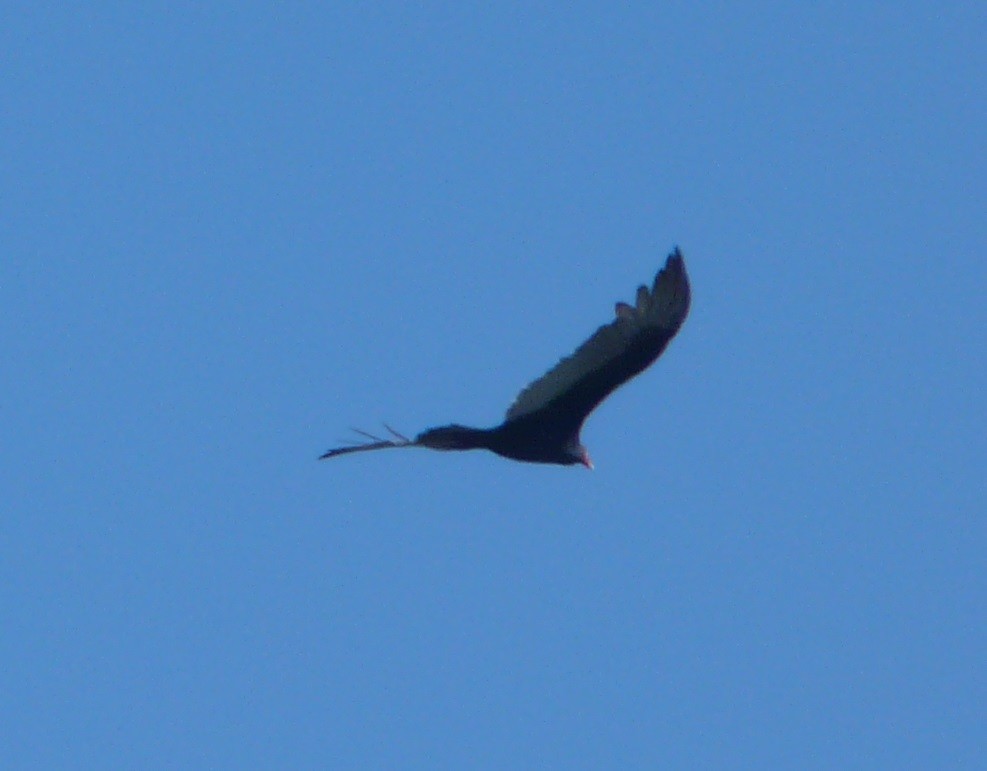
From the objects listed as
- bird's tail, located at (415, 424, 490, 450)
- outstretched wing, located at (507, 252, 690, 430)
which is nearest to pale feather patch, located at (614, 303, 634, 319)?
outstretched wing, located at (507, 252, 690, 430)

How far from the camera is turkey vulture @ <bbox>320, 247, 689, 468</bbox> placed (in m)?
28.0

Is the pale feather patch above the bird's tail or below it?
above

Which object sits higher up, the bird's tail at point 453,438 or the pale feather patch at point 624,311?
the pale feather patch at point 624,311

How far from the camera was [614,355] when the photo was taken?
1117 inches

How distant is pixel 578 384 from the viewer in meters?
28.6

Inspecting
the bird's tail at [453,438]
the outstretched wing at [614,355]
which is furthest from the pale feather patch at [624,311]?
the bird's tail at [453,438]

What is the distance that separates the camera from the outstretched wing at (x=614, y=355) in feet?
91.9

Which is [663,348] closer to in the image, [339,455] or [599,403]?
[599,403]

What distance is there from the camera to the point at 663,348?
2828cm

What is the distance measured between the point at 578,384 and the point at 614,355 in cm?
41

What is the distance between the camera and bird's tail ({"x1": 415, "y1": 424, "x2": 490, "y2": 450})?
28.0 m

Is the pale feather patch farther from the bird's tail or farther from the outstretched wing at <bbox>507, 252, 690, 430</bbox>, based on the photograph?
the bird's tail

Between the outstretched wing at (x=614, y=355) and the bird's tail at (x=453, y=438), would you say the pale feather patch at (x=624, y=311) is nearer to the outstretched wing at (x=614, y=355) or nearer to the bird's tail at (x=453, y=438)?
the outstretched wing at (x=614, y=355)

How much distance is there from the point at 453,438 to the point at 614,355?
1393 millimetres
